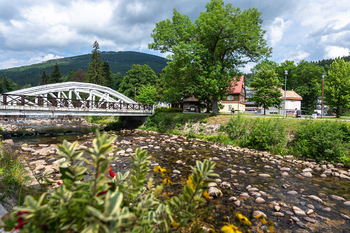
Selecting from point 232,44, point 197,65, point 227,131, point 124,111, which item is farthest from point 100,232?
point 124,111

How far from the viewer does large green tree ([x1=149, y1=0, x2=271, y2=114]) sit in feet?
57.9

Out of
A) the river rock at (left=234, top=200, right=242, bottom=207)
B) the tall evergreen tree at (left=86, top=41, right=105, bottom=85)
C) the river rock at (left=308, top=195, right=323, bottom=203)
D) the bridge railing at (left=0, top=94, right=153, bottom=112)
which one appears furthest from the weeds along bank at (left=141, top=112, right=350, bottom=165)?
the tall evergreen tree at (left=86, top=41, right=105, bottom=85)

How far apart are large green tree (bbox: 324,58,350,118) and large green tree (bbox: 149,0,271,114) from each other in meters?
16.5

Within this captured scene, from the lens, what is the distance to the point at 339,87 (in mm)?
26047

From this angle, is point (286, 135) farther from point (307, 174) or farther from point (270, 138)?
point (307, 174)

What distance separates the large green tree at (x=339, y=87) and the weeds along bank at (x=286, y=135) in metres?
19.1

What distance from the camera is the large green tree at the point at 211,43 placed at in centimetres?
1766

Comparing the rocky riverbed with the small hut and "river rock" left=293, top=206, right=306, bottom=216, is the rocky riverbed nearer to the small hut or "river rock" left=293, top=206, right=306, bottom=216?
"river rock" left=293, top=206, right=306, bottom=216

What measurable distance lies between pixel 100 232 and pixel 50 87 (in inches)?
943

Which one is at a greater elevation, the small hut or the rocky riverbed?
the small hut

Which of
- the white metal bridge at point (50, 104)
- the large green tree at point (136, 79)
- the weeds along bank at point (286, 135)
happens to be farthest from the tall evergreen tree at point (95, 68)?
the weeds along bank at point (286, 135)

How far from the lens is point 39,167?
24.9 ft

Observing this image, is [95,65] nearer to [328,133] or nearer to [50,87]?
[50,87]

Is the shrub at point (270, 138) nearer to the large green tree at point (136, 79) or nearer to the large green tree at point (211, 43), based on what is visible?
the large green tree at point (211, 43)
